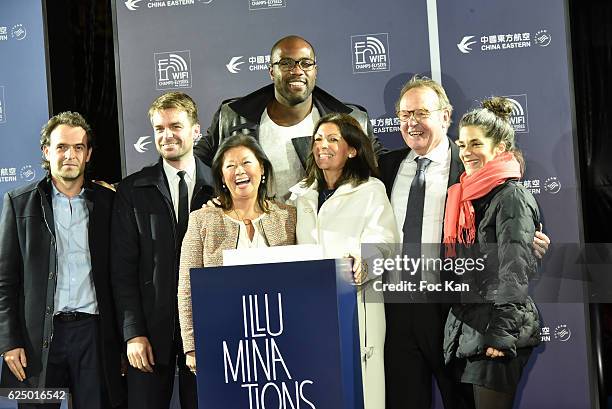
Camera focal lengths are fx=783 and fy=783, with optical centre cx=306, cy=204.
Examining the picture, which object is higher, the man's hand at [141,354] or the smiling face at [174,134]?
the smiling face at [174,134]

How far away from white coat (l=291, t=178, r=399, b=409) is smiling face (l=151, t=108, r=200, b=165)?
813 millimetres

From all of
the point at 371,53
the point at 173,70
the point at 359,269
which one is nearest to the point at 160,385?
the point at 359,269

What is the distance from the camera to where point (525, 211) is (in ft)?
12.7

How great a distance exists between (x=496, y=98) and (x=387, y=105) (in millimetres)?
567

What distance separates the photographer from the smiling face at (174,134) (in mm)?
4320

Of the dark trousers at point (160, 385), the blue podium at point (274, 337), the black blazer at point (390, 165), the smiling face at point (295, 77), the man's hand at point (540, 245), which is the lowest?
the dark trousers at point (160, 385)

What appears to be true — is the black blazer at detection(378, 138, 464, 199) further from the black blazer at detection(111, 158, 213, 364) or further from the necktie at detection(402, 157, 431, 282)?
the black blazer at detection(111, 158, 213, 364)

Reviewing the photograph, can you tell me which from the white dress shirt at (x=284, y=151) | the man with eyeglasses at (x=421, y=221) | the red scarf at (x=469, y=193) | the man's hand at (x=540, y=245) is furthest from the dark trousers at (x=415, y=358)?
the white dress shirt at (x=284, y=151)

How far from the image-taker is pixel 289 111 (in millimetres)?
4273

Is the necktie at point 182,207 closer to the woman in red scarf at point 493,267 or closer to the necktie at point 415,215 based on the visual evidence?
the necktie at point 415,215

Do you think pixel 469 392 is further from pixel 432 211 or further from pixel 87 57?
pixel 87 57

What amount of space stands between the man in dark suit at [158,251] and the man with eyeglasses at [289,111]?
0.29 meters

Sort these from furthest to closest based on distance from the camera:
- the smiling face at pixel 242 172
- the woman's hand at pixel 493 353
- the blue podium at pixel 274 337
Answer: the smiling face at pixel 242 172 → the woman's hand at pixel 493 353 → the blue podium at pixel 274 337

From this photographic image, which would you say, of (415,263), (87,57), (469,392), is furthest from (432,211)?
(87,57)
